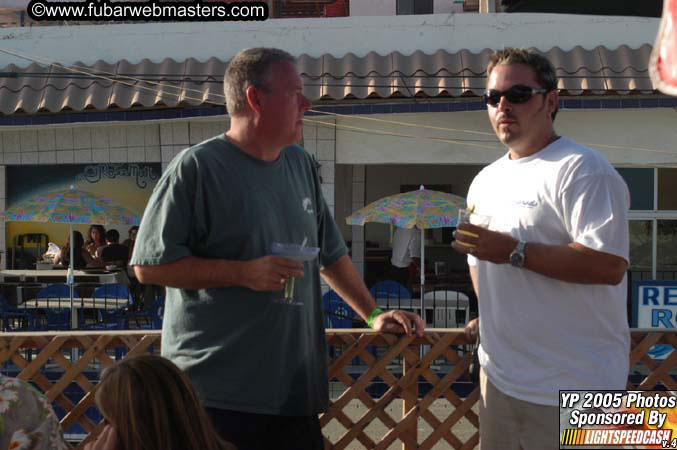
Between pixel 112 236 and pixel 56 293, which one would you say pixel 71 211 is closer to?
pixel 56 293

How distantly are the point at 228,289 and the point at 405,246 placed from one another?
9.39m

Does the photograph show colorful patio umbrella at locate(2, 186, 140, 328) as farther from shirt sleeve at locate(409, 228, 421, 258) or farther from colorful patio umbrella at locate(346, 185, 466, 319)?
shirt sleeve at locate(409, 228, 421, 258)

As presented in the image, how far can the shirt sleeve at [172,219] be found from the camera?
2941 millimetres

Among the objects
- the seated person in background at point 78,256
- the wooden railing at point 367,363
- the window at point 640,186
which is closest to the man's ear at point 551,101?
the wooden railing at point 367,363

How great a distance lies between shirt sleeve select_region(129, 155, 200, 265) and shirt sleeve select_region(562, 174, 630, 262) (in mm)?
1216

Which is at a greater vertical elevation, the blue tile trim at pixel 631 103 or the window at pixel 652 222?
the blue tile trim at pixel 631 103

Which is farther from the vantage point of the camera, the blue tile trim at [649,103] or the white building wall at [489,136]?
the white building wall at [489,136]

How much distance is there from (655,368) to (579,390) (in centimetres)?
151

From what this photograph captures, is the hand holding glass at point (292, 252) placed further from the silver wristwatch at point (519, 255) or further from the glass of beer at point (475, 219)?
the silver wristwatch at point (519, 255)

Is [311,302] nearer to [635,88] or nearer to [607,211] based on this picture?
[607,211]

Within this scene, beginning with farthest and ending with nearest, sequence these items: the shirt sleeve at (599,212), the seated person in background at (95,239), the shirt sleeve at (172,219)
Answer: the seated person in background at (95,239)
the shirt sleeve at (172,219)
the shirt sleeve at (599,212)

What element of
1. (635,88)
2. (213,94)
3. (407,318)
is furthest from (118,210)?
(407,318)

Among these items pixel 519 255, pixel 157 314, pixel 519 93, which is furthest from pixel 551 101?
pixel 157 314

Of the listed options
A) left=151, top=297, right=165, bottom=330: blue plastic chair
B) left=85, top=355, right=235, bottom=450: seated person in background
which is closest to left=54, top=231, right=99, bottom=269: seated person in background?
left=151, top=297, right=165, bottom=330: blue plastic chair
